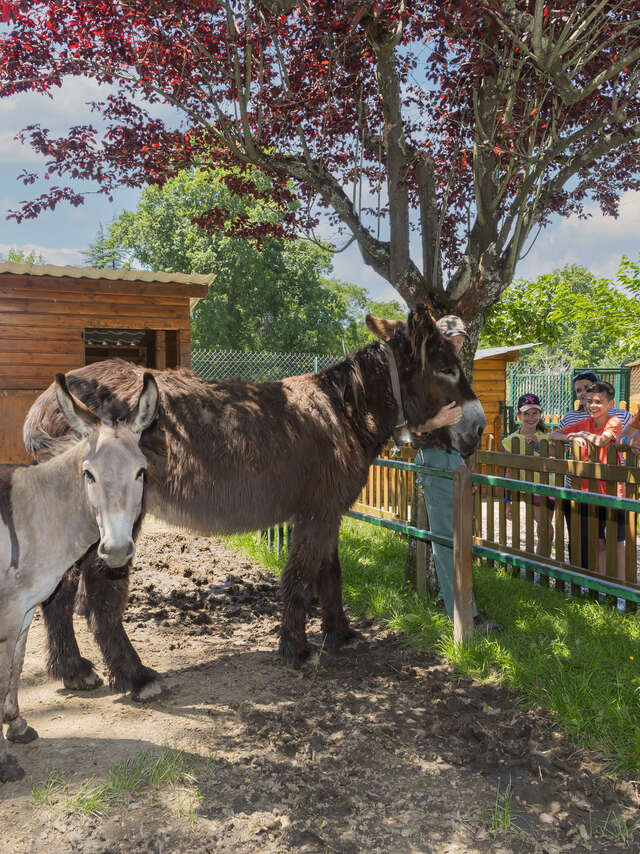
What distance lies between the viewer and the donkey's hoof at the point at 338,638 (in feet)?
14.5

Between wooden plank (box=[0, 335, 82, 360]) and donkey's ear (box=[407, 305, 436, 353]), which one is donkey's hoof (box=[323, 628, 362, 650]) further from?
wooden plank (box=[0, 335, 82, 360])

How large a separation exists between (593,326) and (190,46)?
16070mm

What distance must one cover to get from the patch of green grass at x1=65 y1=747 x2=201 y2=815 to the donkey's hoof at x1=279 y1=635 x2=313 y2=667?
119 centimetres

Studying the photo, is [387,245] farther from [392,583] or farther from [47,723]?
[47,723]

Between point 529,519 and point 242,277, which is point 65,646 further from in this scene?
point 242,277

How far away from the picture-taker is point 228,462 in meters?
3.90


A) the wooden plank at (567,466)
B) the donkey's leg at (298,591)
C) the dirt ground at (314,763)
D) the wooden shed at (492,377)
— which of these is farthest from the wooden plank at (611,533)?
the wooden shed at (492,377)

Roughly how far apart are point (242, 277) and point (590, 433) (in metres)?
34.3

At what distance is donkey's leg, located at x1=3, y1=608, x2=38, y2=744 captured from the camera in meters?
3.05

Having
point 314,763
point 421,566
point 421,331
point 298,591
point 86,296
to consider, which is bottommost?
point 314,763

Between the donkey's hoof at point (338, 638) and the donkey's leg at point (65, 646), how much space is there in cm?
163

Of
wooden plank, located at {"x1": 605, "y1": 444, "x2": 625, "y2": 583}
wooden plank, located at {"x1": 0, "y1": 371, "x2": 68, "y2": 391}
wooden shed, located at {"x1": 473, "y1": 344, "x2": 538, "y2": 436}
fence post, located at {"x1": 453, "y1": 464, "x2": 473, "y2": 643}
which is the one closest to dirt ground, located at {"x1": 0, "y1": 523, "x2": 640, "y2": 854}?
fence post, located at {"x1": 453, "y1": 464, "x2": 473, "y2": 643}

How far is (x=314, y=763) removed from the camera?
2.95 m

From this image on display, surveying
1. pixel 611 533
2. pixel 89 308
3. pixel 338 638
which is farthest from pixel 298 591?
pixel 89 308
